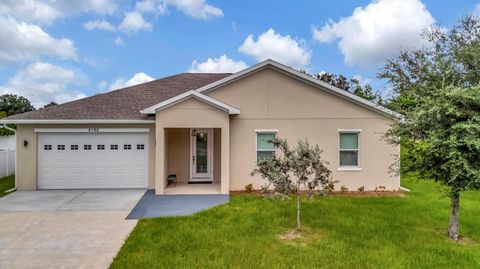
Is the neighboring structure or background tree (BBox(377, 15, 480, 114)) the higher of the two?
background tree (BBox(377, 15, 480, 114))

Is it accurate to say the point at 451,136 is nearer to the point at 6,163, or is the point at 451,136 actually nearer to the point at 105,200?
the point at 105,200

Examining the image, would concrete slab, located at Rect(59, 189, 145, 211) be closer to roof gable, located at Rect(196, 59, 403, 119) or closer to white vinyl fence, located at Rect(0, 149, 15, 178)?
roof gable, located at Rect(196, 59, 403, 119)

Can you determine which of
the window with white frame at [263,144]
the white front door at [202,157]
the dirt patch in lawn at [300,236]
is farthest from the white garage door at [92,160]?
the dirt patch in lawn at [300,236]

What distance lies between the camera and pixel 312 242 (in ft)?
22.9

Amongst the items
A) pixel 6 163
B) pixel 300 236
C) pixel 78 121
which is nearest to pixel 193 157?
pixel 78 121

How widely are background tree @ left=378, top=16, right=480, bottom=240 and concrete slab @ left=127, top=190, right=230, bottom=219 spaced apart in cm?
621

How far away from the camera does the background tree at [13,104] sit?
207 feet

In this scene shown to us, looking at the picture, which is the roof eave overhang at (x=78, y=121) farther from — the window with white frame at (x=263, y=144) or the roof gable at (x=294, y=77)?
the window with white frame at (x=263, y=144)

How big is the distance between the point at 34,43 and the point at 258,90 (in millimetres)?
19451

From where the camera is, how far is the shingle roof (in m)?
13.0

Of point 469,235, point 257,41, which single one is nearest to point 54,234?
point 469,235

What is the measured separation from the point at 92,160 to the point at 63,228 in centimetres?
580

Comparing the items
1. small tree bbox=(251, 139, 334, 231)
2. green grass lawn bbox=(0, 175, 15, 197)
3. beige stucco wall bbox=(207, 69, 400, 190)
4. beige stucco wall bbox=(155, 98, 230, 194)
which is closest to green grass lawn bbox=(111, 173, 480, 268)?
small tree bbox=(251, 139, 334, 231)

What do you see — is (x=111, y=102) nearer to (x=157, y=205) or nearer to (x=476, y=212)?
(x=157, y=205)
